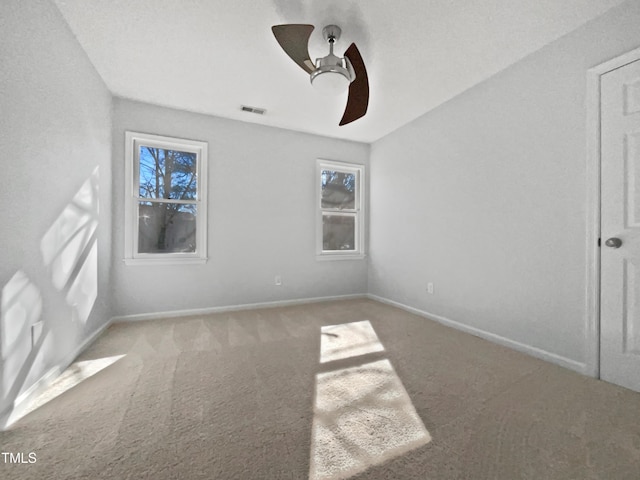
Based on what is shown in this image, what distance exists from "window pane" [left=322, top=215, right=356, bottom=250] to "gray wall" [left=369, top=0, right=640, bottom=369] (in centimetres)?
107

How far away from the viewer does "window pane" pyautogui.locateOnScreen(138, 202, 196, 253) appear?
328cm

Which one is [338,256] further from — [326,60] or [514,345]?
[326,60]

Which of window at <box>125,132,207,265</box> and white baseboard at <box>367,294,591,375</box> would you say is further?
window at <box>125,132,207,265</box>

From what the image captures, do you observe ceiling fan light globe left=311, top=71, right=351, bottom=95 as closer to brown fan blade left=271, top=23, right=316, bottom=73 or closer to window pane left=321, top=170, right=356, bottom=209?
brown fan blade left=271, top=23, right=316, bottom=73

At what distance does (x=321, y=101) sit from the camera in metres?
3.11

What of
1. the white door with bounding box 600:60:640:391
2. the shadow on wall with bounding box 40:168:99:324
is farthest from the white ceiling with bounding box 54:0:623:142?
the shadow on wall with bounding box 40:168:99:324

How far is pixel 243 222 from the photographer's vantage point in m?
3.66

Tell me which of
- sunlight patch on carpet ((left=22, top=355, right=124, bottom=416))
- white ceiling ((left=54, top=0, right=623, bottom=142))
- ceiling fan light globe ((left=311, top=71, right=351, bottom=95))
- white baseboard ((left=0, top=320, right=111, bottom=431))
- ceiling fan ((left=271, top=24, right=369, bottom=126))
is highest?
white ceiling ((left=54, top=0, right=623, bottom=142))

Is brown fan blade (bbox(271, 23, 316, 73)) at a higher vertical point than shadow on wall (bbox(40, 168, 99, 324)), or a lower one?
higher

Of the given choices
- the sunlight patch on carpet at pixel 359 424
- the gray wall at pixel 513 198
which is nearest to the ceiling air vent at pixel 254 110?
the gray wall at pixel 513 198

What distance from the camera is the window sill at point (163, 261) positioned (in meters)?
3.13

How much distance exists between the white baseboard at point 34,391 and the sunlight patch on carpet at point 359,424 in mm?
1612

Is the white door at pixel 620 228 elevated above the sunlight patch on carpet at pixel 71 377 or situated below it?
above

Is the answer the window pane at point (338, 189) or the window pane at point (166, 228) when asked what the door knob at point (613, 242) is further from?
the window pane at point (166, 228)
